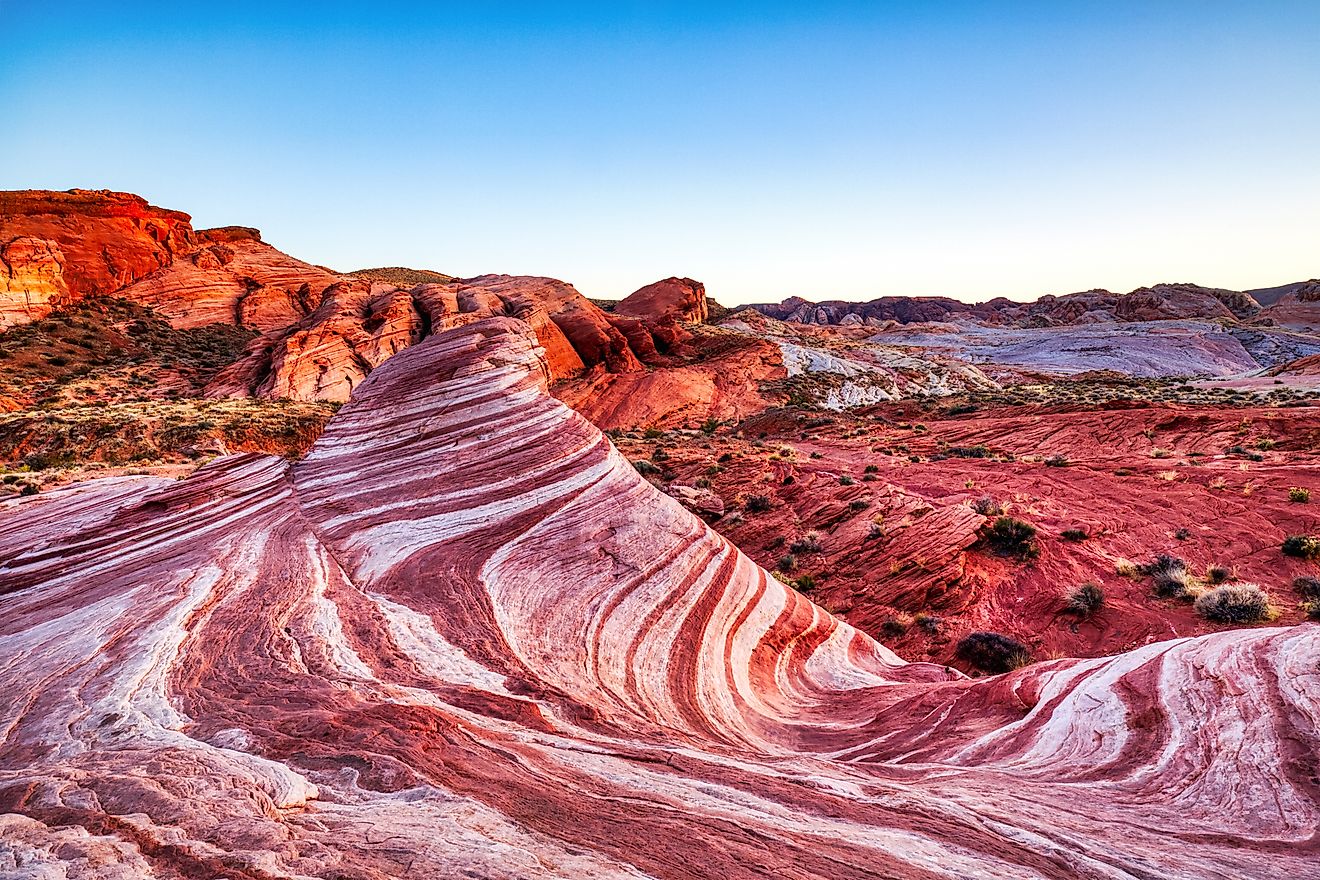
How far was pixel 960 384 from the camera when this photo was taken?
56.1 meters

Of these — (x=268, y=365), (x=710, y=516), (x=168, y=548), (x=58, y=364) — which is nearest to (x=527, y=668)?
(x=168, y=548)

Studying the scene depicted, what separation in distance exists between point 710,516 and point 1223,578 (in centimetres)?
1167

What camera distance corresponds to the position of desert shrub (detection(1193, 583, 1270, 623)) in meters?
9.91

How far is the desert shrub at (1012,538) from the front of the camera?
44.9ft

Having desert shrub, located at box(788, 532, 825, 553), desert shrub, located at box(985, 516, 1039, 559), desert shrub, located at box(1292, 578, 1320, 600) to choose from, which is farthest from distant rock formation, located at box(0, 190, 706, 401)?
desert shrub, located at box(1292, 578, 1320, 600)

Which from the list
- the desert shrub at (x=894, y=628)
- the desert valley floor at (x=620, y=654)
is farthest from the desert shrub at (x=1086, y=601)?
the desert shrub at (x=894, y=628)

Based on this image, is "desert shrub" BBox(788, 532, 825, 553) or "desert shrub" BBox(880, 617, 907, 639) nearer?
"desert shrub" BBox(880, 617, 907, 639)

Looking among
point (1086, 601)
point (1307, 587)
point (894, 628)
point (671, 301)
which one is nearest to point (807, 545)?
point (894, 628)

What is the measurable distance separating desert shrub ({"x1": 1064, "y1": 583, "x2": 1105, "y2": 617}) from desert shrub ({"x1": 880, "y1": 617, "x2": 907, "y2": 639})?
3278mm

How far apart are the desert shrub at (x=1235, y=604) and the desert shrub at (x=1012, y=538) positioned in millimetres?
3334

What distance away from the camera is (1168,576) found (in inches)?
458

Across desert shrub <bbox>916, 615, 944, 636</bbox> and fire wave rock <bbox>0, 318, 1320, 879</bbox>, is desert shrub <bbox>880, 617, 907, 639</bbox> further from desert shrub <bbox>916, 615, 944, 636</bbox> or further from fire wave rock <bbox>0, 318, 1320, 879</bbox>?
fire wave rock <bbox>0, 318, 1320, 879</bbox>

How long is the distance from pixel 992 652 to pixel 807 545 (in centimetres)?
532

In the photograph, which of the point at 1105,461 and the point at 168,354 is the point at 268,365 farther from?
the point at 1105,461
